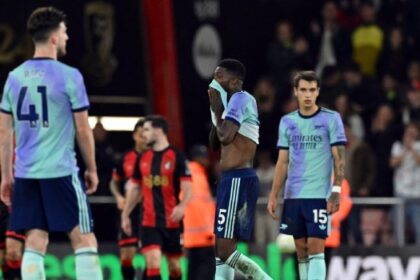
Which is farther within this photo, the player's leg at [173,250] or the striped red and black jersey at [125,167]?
the striped red and black jersey at [125,167]

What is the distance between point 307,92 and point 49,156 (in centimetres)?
337

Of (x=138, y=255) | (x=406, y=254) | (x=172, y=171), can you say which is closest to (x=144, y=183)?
(x=172, y=171)

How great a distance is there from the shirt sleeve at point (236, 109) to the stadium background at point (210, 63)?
665cm

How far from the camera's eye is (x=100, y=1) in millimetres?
24047

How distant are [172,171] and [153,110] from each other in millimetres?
6736

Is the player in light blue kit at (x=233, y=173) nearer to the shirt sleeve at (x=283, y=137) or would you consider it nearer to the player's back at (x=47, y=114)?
the shirt sleeve at (x=283, y=137)

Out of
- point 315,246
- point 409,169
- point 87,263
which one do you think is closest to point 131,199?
point 315,246

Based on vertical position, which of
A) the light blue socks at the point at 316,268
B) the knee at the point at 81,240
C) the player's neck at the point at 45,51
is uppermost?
the player's neck at the point at 45,51

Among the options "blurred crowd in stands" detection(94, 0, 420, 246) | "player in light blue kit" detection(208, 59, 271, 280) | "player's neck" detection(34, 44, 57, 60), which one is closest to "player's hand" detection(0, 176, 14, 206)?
"player's neck" detection(34, 44, 57, 60)

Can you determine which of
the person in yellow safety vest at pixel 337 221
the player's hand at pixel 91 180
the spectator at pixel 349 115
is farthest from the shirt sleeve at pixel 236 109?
the spectator at pixel 349 115

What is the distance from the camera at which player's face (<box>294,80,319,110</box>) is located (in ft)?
47.5

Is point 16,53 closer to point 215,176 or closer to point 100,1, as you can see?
point 100,1

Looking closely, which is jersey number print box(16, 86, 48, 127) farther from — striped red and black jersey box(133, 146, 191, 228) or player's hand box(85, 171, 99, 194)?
striped red and black jersey box(133, 146, 191, 228)

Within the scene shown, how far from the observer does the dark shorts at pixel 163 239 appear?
1698cm
